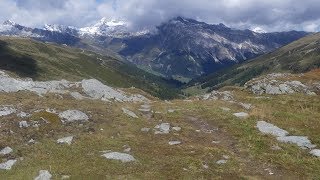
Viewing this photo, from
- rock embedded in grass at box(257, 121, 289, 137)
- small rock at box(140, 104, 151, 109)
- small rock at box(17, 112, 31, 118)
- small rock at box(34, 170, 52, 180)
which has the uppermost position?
small rock at box(17, 112, 31, 118)

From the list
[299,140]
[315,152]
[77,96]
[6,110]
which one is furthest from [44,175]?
[77,96]

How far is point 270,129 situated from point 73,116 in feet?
67.5

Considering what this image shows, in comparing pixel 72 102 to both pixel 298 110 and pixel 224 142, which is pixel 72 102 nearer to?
pixel 224 142

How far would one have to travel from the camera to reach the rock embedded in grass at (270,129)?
140ft

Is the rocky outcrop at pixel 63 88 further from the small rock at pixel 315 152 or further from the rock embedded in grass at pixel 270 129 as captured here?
the small rock at pixel 315 152

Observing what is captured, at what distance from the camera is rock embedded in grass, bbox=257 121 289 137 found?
42.6 meters

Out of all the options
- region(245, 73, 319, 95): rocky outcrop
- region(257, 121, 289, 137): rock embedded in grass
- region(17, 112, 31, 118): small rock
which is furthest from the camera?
region(245, 73, 319, 95): rocky outcrop

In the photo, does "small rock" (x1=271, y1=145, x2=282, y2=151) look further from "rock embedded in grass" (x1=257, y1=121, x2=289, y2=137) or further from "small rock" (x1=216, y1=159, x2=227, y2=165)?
"small rock" (x1=216, y1=159, x2=227, y2=165)

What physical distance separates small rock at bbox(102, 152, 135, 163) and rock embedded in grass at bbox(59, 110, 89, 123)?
9.36 meters

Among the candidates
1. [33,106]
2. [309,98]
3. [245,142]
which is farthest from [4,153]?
[309,98]

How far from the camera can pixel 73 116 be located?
143 ft

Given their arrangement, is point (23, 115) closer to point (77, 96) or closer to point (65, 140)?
point (65, 140)

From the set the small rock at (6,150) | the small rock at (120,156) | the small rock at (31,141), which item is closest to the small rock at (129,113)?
the small rock at (120,156)

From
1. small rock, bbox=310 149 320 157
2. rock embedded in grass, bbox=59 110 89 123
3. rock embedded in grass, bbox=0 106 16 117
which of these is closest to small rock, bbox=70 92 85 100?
rock embedded in grass, bbox=59 110 89 123
